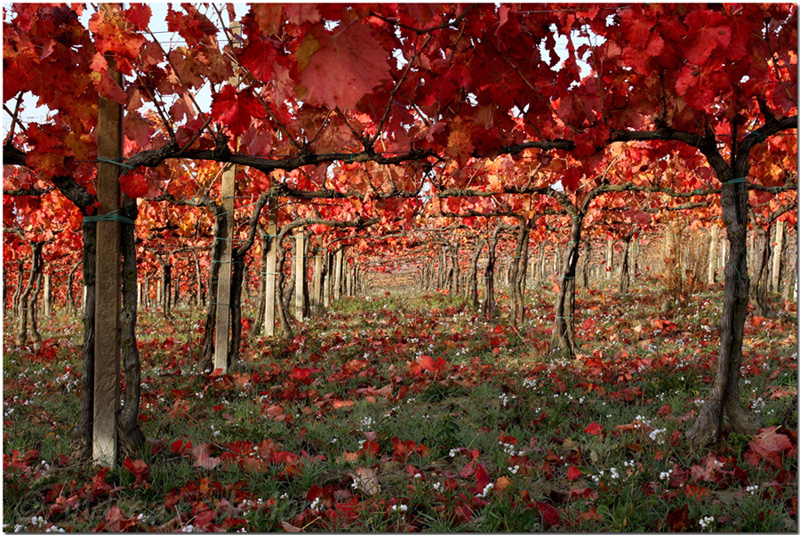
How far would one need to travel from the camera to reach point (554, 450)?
376 centimetres

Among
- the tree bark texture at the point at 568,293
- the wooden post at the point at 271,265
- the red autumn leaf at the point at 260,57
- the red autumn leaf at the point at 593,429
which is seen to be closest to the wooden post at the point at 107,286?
the red autumn leaf at the point at 260,57

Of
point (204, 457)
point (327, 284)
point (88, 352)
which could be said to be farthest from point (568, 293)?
point (327, 284)

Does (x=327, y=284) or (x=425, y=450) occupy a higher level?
(x=327, y=284)

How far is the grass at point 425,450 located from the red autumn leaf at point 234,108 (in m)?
2.21

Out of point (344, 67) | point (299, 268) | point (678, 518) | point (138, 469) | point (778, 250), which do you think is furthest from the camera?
point (778, 250)

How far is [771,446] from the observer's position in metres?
3.26

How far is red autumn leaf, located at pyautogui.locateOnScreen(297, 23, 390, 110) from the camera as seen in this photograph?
1.42 meters

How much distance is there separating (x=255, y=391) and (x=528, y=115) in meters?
4.13

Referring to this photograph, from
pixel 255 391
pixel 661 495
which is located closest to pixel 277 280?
pixel 255 391

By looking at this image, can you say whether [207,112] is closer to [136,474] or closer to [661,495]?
[136,474]

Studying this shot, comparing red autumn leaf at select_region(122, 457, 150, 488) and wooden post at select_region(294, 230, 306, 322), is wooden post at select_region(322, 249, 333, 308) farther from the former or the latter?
red autumn leaf at select_region(122, 457, 150, 488)

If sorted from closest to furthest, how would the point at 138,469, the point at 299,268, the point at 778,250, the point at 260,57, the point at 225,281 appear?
the point at 260,57 < the point at 138,469 < the point at 225,281 < the point at 299,268 < the point at 778,250

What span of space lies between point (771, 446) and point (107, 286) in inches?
179

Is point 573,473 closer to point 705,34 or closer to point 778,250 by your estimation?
point 705,34
